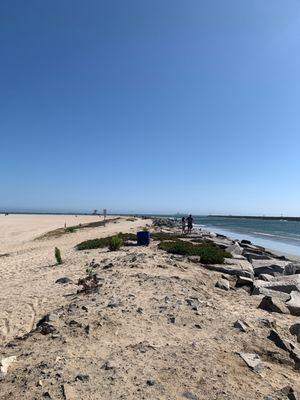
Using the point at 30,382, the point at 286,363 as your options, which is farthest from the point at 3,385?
the point at 286,363

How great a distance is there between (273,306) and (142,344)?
4186 mm

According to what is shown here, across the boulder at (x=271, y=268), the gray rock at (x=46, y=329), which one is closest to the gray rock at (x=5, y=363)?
the gray rock at (x=46, y=329)

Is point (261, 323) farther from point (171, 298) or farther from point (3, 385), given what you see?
point (3, 385)

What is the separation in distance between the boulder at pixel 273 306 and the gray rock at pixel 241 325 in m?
1.97

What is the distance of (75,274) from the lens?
13.1 meters

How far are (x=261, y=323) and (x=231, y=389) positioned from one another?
2.96 m

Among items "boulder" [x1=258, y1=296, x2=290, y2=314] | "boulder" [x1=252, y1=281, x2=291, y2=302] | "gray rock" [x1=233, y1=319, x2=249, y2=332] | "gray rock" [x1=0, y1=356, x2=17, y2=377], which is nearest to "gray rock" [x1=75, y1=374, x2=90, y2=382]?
"gray rock" [x1=0, y1=356, x2=17, y2=377]

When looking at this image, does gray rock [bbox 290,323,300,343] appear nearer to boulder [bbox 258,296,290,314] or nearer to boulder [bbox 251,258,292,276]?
boulder [bbox 258,296,290,314]

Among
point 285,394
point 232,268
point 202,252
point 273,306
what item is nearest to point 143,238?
point 202,252

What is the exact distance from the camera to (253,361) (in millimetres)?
5879

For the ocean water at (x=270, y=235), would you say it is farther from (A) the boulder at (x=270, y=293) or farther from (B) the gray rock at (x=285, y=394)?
(B) the gray rock at (x=285, y=394)

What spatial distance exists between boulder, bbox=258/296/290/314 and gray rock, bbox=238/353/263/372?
336cm

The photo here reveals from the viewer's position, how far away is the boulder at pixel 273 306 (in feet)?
30.3

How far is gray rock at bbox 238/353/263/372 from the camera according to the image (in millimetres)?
5725
